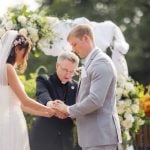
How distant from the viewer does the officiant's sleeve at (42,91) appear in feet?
24.3

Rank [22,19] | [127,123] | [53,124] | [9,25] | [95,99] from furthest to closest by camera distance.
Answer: [127,123] → [22,19] → [9,25] → [53,124] → [95,99]

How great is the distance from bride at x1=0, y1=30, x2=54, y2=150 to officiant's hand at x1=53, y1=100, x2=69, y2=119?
10.6 inches

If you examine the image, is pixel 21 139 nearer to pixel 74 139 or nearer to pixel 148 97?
pixel 74 139

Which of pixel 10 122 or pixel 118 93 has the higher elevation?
pixel 118 93

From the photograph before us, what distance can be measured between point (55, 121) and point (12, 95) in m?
0.78

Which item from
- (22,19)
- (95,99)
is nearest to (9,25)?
(22,19)

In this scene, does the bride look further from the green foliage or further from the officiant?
the green foliage

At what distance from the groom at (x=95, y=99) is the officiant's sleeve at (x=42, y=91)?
0.82 m

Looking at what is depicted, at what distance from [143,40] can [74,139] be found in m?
16.3

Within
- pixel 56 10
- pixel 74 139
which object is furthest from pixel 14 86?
pixel 56 10

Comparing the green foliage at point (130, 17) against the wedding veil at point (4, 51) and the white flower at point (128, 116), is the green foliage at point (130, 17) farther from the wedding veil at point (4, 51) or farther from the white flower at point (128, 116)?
the wedding veil at point (4, 51)

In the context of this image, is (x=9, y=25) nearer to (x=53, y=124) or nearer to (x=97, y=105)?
(x=53, y=124)

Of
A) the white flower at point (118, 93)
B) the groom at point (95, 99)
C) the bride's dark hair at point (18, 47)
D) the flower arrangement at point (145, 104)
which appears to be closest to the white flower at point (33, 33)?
the white flower at point (118, 93)

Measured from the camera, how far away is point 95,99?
253 inches
